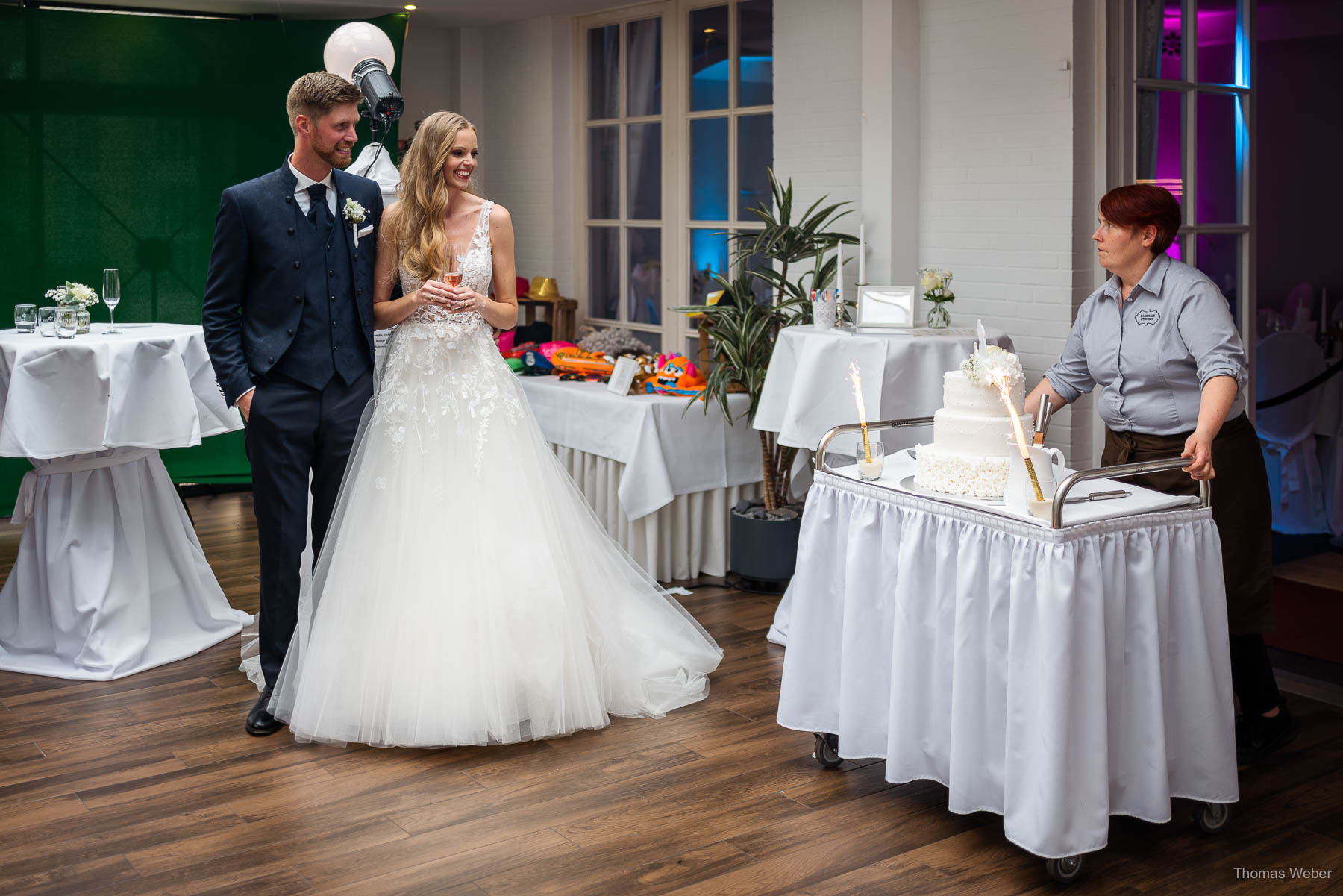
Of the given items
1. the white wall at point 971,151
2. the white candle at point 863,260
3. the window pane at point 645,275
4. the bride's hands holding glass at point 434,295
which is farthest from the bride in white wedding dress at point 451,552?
the window pane at point 645,275

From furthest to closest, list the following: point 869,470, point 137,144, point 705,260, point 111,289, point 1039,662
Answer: point 137,144
point 705,260
point 111,289
point 869,470
point 1039,662

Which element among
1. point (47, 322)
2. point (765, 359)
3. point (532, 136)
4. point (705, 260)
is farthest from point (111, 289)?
point (532, 136)

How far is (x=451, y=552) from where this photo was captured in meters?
3.53

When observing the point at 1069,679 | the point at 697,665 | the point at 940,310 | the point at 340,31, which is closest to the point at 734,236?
the point at 940,310

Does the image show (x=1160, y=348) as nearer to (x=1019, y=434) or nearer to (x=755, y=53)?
(x=1019, y=434)

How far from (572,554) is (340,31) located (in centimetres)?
217

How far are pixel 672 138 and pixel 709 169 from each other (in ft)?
1.02

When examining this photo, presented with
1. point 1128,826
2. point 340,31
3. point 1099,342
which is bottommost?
point 1128,826

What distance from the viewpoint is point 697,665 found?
402 centimetres

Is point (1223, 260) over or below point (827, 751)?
over

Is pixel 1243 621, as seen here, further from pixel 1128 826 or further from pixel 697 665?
pixel 697 665

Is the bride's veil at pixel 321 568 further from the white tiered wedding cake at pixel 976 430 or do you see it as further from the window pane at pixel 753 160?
the window pane at pixel 753 160

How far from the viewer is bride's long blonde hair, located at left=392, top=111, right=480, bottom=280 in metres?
3.57

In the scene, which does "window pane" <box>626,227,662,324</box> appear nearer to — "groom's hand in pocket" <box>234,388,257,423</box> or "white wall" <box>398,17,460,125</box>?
"white wall" <box>398,17,460,125</box>
